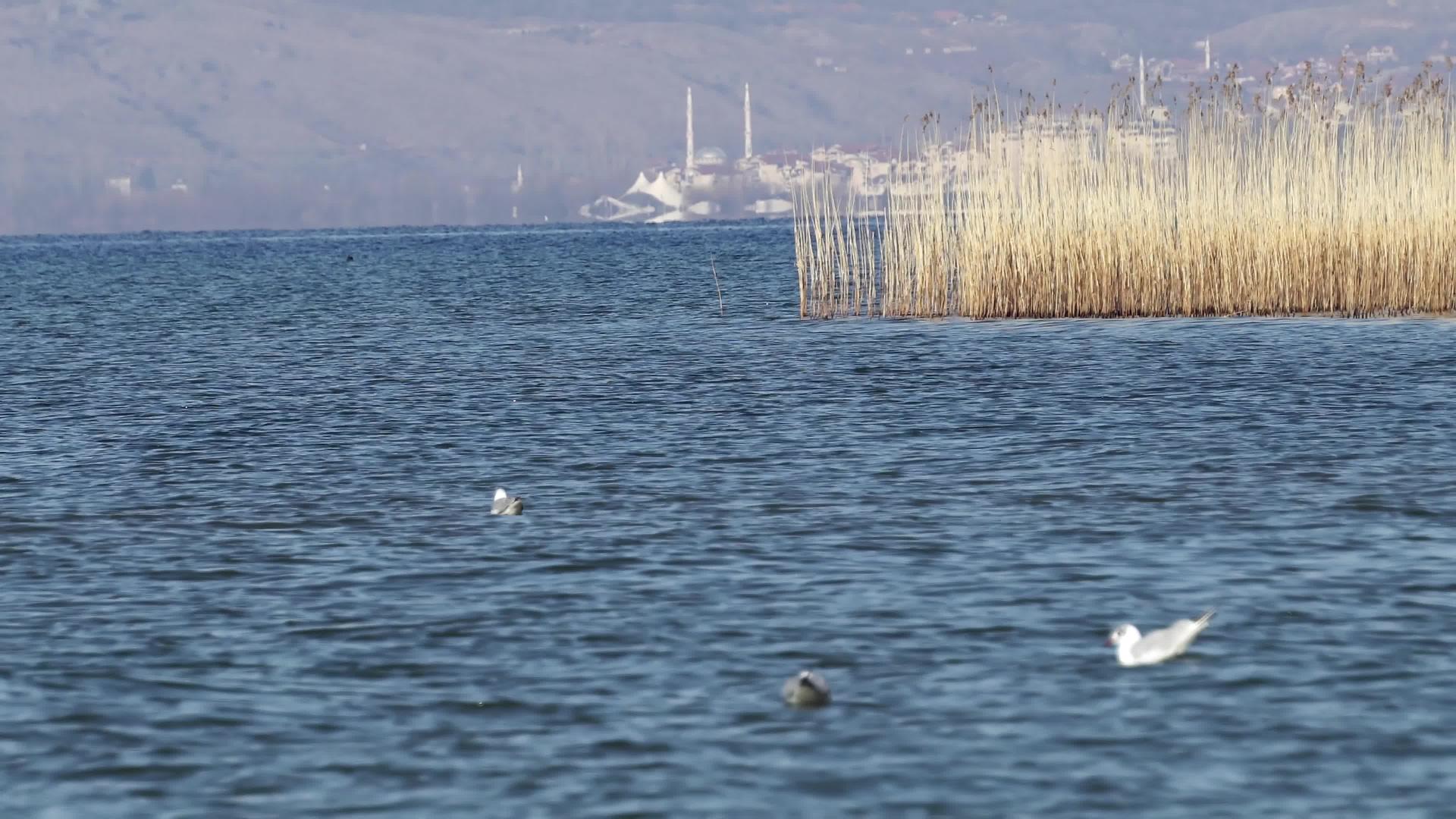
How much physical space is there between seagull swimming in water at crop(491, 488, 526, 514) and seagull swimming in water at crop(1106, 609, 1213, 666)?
20.7 ft

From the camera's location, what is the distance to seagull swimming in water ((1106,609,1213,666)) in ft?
33.6

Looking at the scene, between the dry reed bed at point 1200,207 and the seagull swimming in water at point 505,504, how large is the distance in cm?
1483

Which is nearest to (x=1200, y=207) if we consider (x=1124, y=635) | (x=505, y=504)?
(x=505, y=504)

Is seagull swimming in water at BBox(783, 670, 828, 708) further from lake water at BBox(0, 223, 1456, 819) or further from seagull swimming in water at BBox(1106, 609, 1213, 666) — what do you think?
seagull swimming in water at BBox(1106, 609, 1213, 666)

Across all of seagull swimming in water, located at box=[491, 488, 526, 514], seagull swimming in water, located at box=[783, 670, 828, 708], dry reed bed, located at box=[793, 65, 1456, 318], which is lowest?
seagull swimming in water, located at box=[783, 670, 828, 708]

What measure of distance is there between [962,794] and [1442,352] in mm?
20364

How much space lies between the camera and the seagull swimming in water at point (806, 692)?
31.5ft

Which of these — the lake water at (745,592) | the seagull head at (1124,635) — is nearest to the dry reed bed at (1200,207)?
the lake water at (745,592)

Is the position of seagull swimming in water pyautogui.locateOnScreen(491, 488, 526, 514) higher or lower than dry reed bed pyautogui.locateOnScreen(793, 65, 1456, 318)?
lower

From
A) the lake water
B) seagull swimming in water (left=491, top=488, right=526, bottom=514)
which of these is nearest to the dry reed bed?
the lake water

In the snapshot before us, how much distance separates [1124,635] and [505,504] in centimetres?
638

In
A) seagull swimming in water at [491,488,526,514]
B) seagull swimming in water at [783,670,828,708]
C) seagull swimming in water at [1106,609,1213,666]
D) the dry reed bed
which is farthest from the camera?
the dry reed bed

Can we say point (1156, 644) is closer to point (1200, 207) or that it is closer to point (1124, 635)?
point (1124, 635)

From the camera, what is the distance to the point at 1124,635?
409 inches
